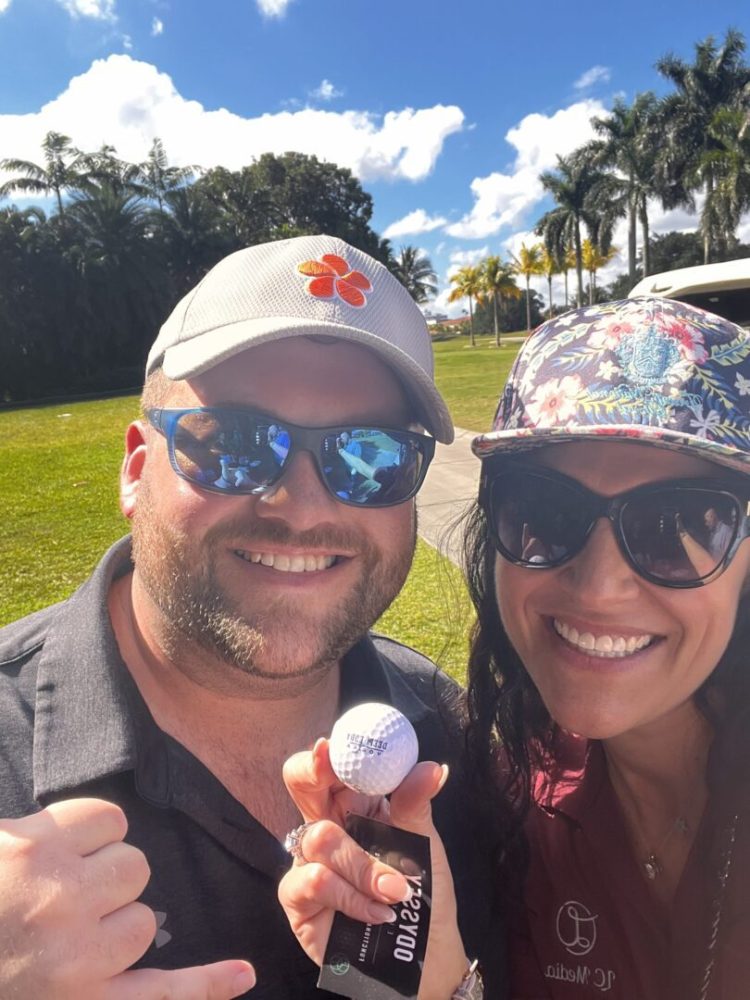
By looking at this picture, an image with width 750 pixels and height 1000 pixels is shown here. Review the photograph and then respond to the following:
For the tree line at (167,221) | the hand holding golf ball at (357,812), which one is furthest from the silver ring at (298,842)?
the tree line at (167,221)

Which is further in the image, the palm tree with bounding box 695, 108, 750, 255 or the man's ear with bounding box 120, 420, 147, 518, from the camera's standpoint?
the palm tree with bounding box 695, 108, 750, 255

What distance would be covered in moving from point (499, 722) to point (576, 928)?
0.60 meters

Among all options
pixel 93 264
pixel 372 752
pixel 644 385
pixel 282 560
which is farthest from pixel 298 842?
pixel 93 264

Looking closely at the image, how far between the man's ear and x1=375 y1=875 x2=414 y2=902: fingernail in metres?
1.43

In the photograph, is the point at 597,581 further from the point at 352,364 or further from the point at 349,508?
the point at 352,364

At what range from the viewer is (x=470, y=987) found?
65.1 inches

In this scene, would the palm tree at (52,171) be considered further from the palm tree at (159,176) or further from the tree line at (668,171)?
the tree line at (668,171)

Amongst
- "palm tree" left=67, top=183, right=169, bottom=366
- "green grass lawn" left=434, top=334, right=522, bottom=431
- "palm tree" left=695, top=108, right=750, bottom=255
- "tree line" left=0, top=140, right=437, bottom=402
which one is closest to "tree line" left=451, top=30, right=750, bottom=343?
"palm tree" left=695, top=108, right=750, bottom=255

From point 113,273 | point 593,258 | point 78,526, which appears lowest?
point 78,526

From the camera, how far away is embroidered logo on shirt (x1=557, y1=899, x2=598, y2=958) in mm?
1812

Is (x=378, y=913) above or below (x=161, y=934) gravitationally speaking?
above

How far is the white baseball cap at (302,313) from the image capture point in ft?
6.34

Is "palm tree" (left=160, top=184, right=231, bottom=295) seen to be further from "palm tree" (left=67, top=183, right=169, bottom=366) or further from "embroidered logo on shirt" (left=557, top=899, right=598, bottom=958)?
"embroidered logo on shirt" (left=557, top=899, right=598, bottom=958)

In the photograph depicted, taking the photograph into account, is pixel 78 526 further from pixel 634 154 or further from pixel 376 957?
pixel 634 154
